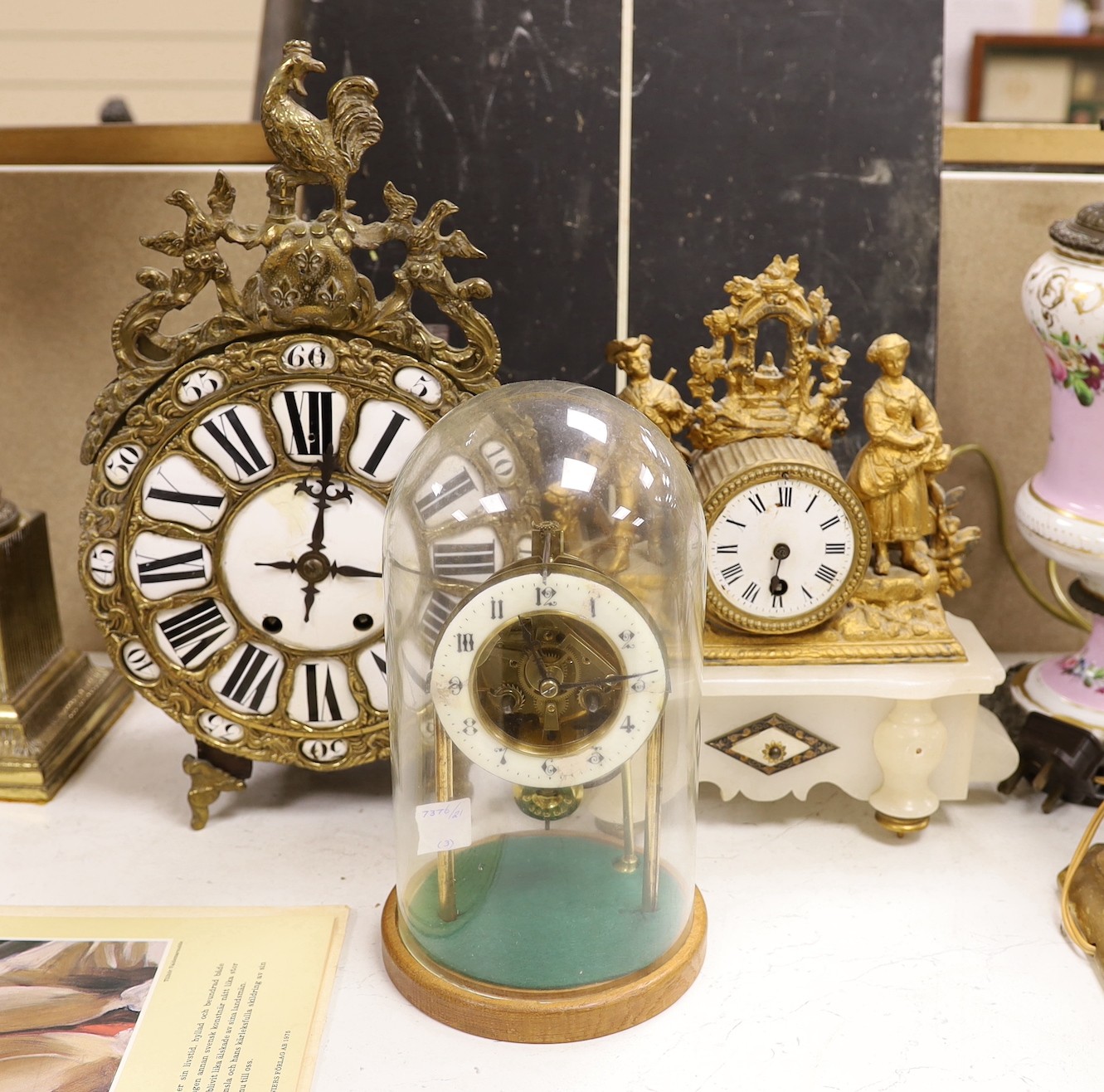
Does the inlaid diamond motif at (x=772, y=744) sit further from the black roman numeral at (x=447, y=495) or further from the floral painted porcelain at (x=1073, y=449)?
the black roman numeral at (x=447, y=495)

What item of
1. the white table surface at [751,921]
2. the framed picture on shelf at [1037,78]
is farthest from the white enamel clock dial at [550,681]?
the framed picture on shelf at [1037,78]

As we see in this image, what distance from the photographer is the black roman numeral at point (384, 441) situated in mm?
1252

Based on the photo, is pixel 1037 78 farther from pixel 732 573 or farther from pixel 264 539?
pixel 264 539

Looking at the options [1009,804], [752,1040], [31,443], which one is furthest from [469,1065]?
[31,443]

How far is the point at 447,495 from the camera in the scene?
1.08 meters

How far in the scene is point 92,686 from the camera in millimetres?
1552

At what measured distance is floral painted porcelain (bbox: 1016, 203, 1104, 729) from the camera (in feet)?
4.18

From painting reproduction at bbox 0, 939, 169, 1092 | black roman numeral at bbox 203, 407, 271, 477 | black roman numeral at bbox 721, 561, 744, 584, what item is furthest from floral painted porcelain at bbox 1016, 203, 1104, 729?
painting reproduction at bbox 0, 939, 169, 1092

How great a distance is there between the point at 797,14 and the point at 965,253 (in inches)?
13.2

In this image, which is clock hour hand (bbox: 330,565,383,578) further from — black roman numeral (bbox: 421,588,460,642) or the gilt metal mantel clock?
the gilt metal mantel clock

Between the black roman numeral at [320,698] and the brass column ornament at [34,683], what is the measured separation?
321 millimetres

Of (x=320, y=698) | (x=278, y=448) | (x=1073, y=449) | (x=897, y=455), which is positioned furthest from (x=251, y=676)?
(x=1073, y=449)

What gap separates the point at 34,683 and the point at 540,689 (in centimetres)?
69

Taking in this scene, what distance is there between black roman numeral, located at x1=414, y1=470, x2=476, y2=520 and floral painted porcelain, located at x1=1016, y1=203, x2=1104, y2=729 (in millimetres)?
623
